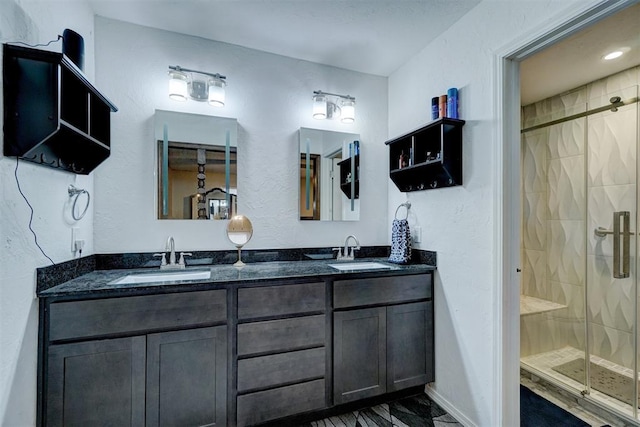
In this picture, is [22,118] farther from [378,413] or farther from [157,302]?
[378,413]

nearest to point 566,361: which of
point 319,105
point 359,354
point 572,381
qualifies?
point 572,381

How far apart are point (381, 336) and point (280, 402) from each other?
0.71 m

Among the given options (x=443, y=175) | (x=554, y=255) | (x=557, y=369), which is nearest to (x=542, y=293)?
(x=554, y=255)

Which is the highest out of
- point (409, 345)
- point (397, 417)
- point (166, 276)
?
point (166, 276)

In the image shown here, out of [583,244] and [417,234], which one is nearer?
[417,234]

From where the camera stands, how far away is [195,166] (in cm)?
206

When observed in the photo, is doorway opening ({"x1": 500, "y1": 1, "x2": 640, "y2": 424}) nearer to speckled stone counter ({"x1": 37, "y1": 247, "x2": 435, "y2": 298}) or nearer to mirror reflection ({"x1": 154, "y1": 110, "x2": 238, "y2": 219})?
speckled stone counter ({"x1": 37, "y1": 247, "x2": 435, "y2": 298})

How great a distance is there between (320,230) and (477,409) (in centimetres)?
151

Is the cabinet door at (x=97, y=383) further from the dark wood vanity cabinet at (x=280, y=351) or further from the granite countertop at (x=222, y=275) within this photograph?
the dark wood vanity cabinet at (x=280, y=351)

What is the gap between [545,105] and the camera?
8.98ft

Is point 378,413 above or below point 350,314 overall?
below

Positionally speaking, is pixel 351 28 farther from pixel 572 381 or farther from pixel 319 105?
pixel 572 381

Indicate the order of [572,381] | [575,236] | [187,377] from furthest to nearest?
[575,236]
[572,381]
[187,377]

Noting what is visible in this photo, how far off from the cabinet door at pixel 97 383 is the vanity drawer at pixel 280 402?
500mm
